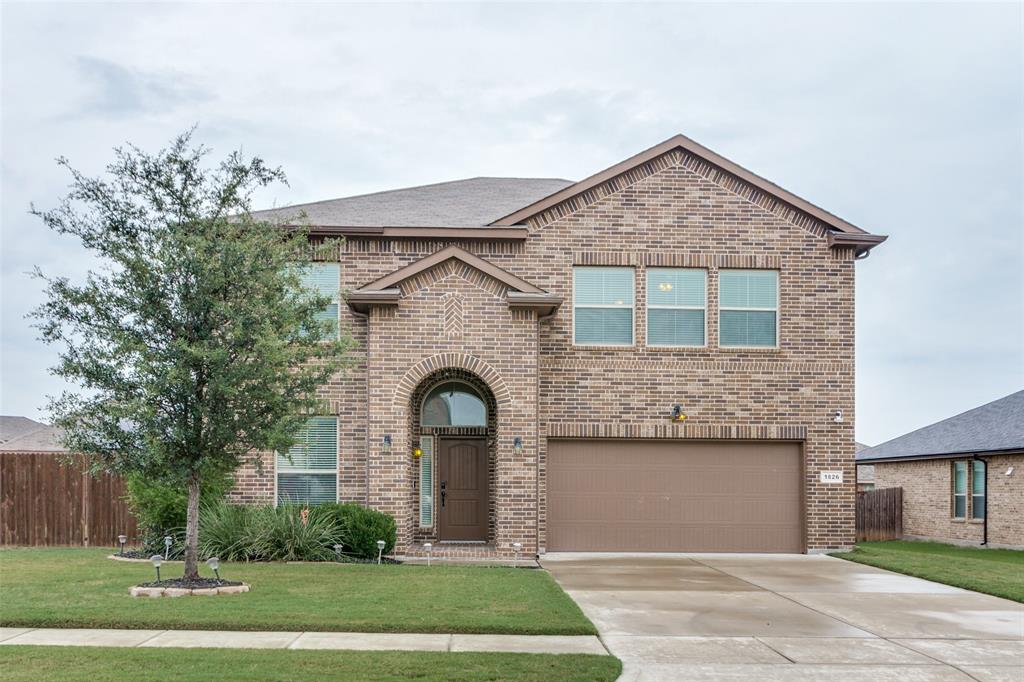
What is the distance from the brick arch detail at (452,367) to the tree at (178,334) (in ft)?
15.0

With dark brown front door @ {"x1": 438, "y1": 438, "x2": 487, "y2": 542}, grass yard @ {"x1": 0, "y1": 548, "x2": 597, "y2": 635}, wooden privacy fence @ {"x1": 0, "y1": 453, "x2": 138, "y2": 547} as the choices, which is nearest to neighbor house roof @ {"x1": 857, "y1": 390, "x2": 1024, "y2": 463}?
dark brown front door @ {"x1": 438, "y1": 438, "x2": 487, "y2": 542}

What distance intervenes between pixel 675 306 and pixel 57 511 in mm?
13209

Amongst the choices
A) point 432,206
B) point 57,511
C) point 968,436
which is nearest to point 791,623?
point 432,206

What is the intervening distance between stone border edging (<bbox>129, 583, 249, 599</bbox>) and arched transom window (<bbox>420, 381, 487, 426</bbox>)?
7340 mm

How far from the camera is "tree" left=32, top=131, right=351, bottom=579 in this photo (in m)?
12.9

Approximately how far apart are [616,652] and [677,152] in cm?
1282

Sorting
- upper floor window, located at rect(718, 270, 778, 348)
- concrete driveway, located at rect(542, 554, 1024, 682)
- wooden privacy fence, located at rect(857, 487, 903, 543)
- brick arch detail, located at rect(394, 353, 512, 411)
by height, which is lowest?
wooden privacy fence, located at rect(857, 487, 903, 543)

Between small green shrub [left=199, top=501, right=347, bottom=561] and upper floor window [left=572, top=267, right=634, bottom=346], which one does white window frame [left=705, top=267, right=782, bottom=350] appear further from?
small green shrub [left=199, top=501, right=347, bottom=561]

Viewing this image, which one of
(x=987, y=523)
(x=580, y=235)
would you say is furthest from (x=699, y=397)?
(x=987, y=523)

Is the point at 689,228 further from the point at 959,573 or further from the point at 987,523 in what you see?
the point at 987,523

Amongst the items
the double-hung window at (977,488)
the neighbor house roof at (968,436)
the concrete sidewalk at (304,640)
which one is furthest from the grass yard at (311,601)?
the double-hung window at (977,488)

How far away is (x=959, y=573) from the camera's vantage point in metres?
16.6

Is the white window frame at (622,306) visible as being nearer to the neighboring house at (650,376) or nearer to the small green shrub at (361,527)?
the neighboring house at (650,376)

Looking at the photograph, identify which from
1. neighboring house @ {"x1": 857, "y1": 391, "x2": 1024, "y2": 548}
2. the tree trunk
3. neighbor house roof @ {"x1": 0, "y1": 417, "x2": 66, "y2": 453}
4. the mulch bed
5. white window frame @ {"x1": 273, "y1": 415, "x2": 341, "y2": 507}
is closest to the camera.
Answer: the mulch bed
